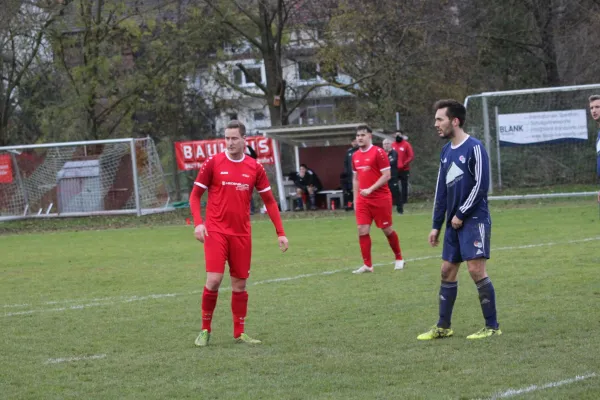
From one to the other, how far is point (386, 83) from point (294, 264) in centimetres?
1805

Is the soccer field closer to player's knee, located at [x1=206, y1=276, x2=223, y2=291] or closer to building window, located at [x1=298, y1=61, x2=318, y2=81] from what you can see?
player's knee, located at [x1=206, y1=276, x2=223, y2=291]

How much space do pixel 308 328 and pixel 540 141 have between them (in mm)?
16689

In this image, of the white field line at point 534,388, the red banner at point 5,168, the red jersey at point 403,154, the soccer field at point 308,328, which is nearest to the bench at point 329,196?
the red jersey at point 403,154

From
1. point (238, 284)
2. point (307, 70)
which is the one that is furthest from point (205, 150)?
point (238, 284)

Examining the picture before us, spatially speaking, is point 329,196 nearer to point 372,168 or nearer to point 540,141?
point 540,141

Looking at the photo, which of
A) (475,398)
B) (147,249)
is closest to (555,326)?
(475,398)

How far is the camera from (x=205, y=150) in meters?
27.9

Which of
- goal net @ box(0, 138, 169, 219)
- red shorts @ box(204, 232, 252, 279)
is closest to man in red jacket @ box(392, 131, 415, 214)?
goal net @ box(0, 138, 169, 219)

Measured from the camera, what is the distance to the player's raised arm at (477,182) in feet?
24.0

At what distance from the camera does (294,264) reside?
45.4 ft

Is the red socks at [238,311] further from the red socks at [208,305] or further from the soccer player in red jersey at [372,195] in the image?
the soccer player in red jersey at [372,195]

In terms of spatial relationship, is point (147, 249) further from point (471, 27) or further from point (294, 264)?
point (471, 27)

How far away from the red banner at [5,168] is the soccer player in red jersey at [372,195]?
17.1 m

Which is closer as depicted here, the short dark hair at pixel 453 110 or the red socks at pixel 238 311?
the short dark hair at pixel 453 110
